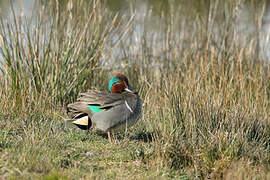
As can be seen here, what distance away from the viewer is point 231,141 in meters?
4.34

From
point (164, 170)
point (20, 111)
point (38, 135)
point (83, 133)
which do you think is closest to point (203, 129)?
point (164, 170)

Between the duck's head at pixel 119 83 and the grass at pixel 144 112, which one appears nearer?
the grass at pixel 144 112

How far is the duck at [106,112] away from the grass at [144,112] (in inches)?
6.4

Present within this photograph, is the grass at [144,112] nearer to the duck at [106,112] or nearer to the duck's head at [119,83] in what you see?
the duck at [106,112]

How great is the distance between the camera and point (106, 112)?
15.6 feet

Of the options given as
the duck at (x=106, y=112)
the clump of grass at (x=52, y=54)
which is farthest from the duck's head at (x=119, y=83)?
the clump of grass at (x=52, y=54)

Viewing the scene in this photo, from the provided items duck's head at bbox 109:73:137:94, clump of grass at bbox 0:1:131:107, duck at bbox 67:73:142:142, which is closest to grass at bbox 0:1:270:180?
clump of grass at bbox 0:1:131:107

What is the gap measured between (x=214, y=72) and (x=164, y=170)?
3.06 meters

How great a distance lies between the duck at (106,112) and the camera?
475 centimetres

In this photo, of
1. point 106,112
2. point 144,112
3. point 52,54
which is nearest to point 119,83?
point 106,112

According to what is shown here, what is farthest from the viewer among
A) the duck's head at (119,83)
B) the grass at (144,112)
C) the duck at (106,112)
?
the duck's head at (119,83)

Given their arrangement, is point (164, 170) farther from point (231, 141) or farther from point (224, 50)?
point (224, 50)

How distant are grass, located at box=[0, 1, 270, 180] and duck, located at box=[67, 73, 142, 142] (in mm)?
164

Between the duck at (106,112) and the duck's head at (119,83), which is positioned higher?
the duck's head at (119,83)
